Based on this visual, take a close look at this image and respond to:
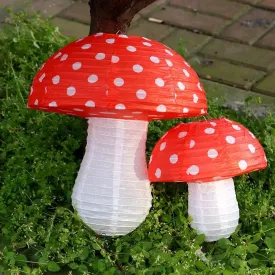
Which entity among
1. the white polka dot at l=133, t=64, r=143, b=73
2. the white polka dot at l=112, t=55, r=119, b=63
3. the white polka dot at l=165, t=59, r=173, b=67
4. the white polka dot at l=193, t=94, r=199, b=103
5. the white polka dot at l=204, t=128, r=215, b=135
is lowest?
the white polka dot at l=204, t=128, r=215, b=135

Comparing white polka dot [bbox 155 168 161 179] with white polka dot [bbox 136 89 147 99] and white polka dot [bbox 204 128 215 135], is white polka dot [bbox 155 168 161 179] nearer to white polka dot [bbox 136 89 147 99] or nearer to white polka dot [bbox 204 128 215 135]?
white polka dot [bbox 204 128 215 135]

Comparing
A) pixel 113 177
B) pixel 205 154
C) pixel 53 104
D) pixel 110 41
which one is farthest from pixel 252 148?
pixel 53 104

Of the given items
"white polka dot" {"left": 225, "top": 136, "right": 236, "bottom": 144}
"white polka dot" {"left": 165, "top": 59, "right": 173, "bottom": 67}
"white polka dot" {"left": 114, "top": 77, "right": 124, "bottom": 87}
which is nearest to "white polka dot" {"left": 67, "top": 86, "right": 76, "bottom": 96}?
"white polka dot" {"left": 114, "top": 77, "right": 124, "bottom": 87}

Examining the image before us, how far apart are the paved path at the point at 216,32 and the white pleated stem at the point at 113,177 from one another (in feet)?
4.26

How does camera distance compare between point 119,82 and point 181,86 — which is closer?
point 119,82

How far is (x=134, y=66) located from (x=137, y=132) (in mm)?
299

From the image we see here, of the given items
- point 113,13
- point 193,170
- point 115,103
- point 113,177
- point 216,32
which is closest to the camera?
point 115,103

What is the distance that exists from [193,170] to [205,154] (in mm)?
80

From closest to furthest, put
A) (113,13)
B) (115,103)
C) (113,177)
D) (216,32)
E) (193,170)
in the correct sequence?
1. (115,103)
2. (193,170)
3. (113,177)
4. (113,13)
5. (216,32)

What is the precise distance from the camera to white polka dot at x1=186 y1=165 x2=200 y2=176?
2623 millimetres

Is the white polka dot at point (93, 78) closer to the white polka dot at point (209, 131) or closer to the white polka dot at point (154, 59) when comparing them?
the white polka dot at point (154, 59)

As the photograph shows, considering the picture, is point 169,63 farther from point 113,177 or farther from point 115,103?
point 113,177

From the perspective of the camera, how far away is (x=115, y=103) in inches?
98.0

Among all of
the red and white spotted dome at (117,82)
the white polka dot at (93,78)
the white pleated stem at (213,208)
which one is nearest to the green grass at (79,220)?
the white pleated stem at (213,208)
